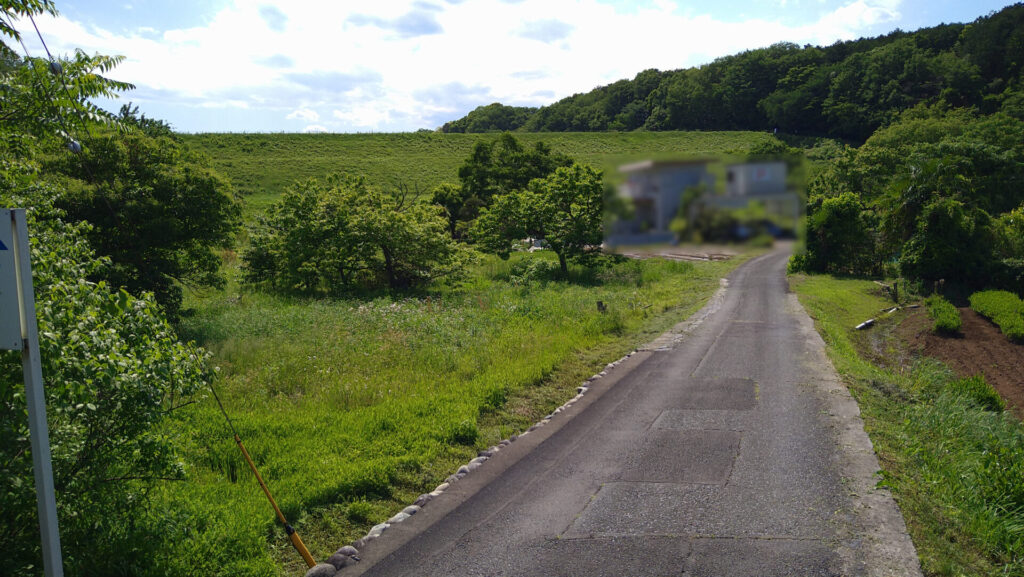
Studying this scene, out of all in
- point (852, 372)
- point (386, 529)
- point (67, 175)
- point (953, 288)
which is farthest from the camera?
point (953, 288)

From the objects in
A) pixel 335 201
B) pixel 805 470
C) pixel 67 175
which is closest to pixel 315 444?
pixel 805 470

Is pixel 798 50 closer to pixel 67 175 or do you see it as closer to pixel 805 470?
pixel 805 470

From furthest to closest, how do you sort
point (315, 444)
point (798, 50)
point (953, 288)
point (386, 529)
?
point (953, 288) → point (798, 50) → point (315, 444) → point (386, 529)

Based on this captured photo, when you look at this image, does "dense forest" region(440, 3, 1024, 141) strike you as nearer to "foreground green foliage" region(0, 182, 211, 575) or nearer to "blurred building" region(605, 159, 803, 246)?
"blurred building" region(605, 159, 803, 246)

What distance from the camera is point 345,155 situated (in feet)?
233

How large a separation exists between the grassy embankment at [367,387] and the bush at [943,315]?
30.3 ft

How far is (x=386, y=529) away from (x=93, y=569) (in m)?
2.89

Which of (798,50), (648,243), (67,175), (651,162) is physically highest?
(798,50)

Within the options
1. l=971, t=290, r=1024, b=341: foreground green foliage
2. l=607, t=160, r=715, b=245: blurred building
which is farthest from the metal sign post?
l=971, t=290, r=1024, b=341: foreground green foliage

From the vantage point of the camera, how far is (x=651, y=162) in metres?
5.63

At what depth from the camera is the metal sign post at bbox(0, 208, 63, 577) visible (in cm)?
387

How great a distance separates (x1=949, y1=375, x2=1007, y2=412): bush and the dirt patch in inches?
113

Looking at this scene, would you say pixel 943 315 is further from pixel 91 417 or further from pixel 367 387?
pixel 91 417

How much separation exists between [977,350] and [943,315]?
101 inches
